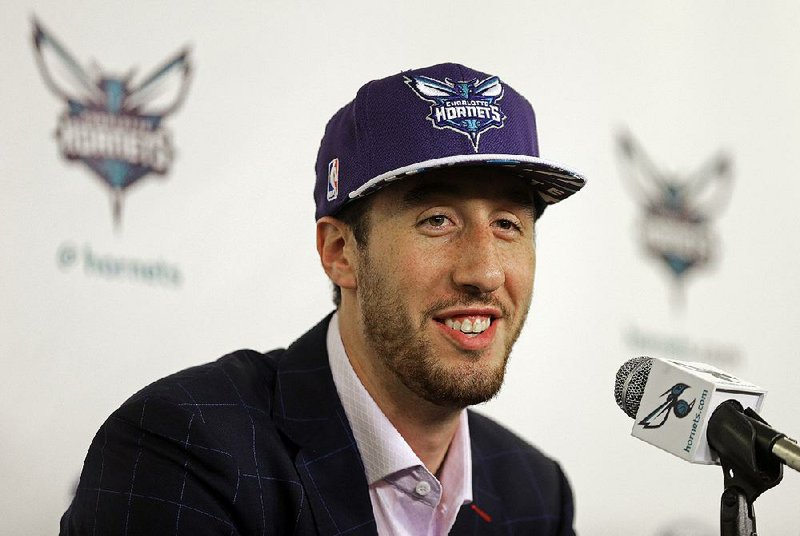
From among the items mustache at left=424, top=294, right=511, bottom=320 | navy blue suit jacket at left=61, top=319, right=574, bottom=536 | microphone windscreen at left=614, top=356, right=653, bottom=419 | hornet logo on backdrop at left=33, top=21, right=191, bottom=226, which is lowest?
navy blue suit jacket at left=61, top=319, right=574, bottom=536

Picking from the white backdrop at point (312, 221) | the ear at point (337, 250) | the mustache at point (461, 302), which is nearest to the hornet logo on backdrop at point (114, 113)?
the white backdrop at point (312, 221)

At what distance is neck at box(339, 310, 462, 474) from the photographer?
Result: 1451mm

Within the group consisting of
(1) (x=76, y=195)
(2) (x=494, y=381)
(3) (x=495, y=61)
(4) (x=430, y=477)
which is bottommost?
(4) (x=430, y=477)

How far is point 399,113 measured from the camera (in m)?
1.38

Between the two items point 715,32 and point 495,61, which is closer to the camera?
point 495,61

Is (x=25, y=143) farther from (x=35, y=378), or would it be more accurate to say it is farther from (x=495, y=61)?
(x=495, y=61)

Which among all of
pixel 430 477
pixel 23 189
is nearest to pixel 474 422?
pixel 430 477

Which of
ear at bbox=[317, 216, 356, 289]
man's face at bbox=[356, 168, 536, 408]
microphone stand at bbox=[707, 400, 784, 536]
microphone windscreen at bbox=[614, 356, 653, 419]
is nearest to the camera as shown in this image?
microphone stand at bbox=[707, 400, 784, 536]

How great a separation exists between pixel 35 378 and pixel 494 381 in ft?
2.98

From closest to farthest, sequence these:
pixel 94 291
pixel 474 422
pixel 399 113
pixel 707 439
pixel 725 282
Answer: pixel 707 439 < pixel 399 113 < pixel 474 422 < pixel 94 291 < pixel 725 282

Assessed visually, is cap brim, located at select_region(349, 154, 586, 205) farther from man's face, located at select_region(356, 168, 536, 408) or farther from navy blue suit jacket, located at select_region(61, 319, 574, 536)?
navy blue suit jacket, located at select_region(61, 319, 574, 536)

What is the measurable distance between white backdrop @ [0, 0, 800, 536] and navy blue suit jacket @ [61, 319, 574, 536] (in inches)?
20.2

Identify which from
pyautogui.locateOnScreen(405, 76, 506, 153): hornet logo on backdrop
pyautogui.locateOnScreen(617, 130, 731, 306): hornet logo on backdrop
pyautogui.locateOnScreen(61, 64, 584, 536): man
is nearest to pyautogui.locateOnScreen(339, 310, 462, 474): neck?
pyautogui.locateOnScreen(61, 64, 584, 536): man

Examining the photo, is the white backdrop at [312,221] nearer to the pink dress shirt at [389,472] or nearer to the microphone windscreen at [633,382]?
the pink dress shirt at [389,472]
